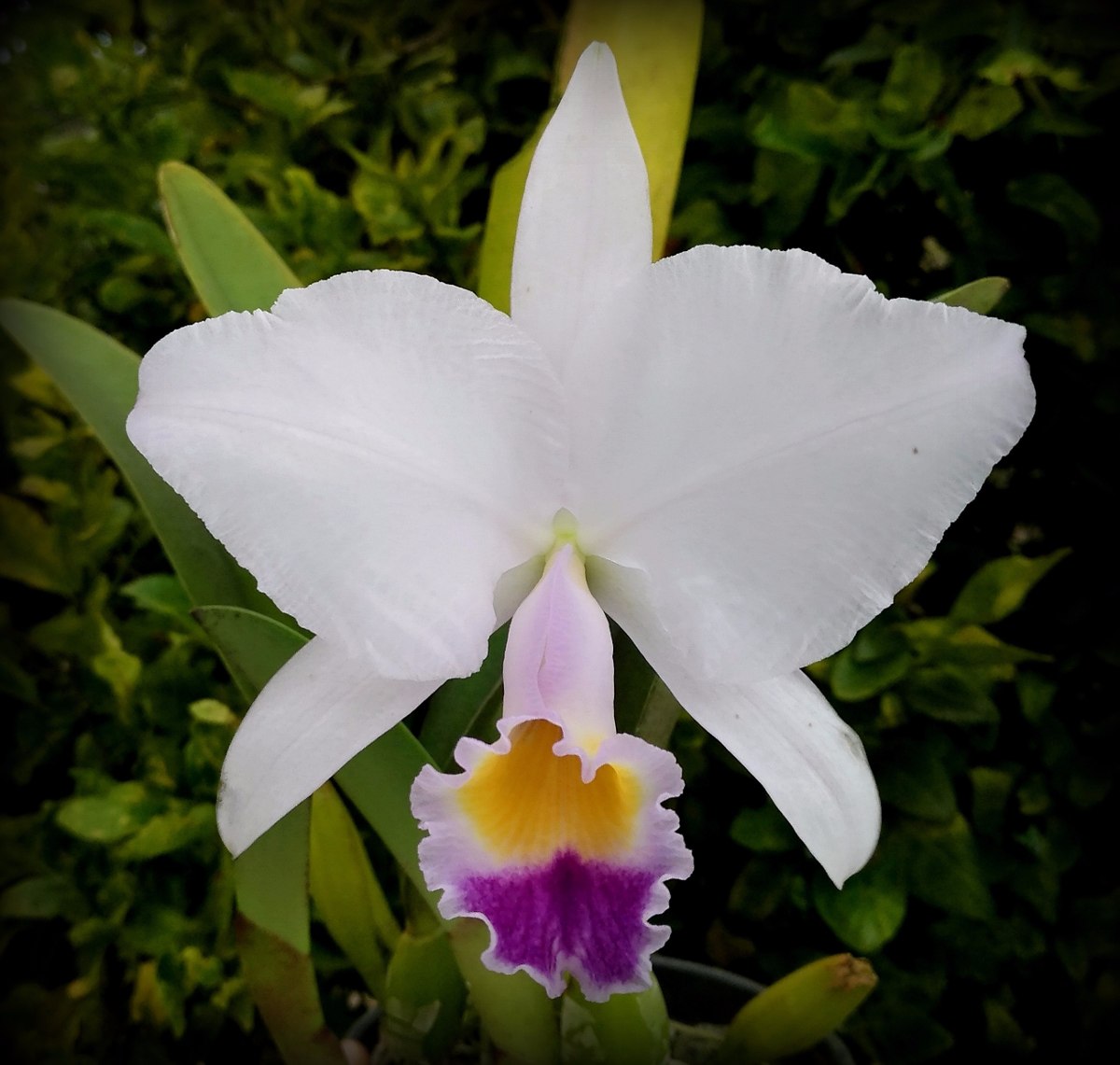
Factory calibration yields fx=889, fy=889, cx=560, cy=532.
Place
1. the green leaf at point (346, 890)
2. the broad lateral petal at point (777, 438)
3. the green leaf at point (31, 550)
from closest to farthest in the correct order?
the broad lateral petal at point (777, 438)
the green leaf at point (346, 890)
the green leaf at point (31, 550)

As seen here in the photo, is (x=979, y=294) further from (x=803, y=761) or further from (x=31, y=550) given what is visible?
(x=31, y=550)

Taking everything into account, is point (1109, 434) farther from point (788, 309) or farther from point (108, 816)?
point (108, 816)

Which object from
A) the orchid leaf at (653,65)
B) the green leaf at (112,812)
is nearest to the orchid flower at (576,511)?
the orchid leaf at (653,65)

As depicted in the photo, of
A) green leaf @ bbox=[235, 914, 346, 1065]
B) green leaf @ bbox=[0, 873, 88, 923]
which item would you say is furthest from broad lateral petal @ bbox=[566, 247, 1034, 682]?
green leaf @ bbox=[0, 873, 88, 923]

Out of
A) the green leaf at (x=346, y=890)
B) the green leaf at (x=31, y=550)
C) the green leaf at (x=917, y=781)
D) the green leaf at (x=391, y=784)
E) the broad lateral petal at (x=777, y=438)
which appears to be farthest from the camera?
the green leaf at (x=31, y=550)

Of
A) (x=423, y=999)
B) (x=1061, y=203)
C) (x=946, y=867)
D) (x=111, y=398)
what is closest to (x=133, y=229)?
(x=111, y=398)

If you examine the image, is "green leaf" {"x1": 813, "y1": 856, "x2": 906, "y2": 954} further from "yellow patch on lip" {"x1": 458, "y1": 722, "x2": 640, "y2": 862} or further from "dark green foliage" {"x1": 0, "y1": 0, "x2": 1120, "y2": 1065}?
"yellow patch on lip" {"x1": 458, "y1": 722, "x2": 640, "y2": 862}

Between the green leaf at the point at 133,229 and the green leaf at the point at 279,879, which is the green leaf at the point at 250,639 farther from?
the green leaf at the point at 133,229

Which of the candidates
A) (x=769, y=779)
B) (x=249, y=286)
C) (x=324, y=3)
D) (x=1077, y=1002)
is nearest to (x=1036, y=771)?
(x=1077, y=1002)
